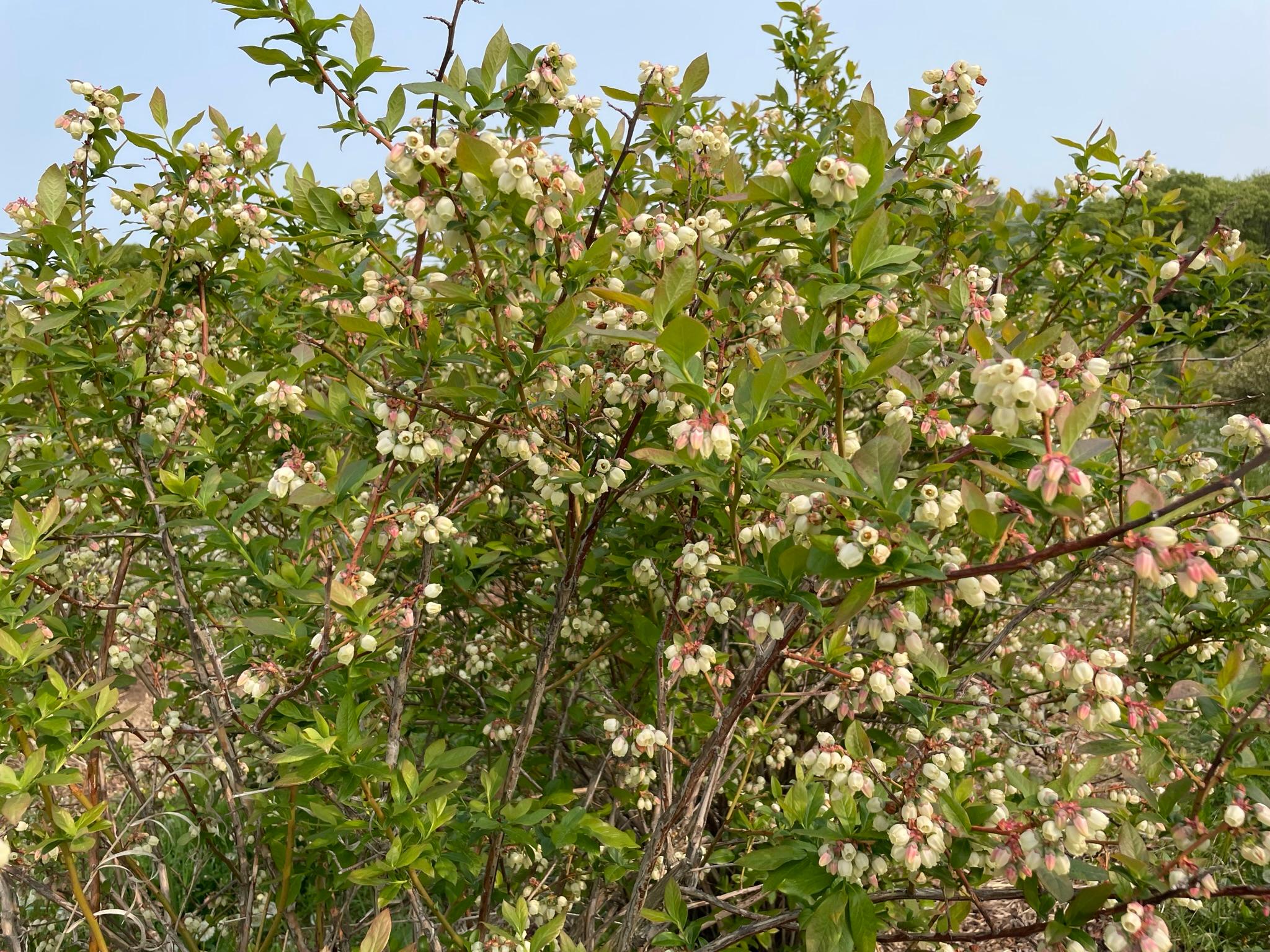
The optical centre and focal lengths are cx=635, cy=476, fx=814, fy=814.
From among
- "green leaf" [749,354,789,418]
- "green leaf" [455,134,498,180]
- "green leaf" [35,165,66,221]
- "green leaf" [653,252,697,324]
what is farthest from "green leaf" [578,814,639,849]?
"green leaf" [35,165,66,221]

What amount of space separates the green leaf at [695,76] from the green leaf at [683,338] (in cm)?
128

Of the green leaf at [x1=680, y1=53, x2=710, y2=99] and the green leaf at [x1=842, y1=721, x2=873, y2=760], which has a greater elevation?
the green leaf at [x1=680, y1=53, x2=710, y2=99]

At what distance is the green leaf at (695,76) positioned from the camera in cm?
258

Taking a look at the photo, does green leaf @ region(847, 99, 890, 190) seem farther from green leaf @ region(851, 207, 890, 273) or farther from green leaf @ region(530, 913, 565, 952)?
green leaf @ region(530, 913, 565, 952)

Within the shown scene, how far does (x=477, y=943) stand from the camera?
233 centimetres

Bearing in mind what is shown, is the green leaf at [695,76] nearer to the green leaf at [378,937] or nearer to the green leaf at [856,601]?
the green leaf at [856,601]

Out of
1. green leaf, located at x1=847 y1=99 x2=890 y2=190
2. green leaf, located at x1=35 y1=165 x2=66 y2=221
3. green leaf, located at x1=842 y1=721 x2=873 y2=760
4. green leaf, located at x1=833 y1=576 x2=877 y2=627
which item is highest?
green leaf, located at x1=35 y1=165 x2=66 y2=221

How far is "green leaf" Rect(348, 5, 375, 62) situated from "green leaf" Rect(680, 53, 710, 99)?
0.94m

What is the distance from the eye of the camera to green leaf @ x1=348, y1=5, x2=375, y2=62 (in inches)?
87.8

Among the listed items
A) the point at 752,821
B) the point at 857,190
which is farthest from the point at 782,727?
the point at 857,190

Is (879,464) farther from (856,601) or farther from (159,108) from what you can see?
(159,108)

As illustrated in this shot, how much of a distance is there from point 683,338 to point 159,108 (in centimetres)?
264

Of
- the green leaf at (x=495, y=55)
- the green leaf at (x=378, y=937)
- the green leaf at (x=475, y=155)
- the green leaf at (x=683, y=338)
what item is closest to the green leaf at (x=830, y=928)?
the green leaf at (x=378, y=937)

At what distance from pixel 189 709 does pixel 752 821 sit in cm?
262
